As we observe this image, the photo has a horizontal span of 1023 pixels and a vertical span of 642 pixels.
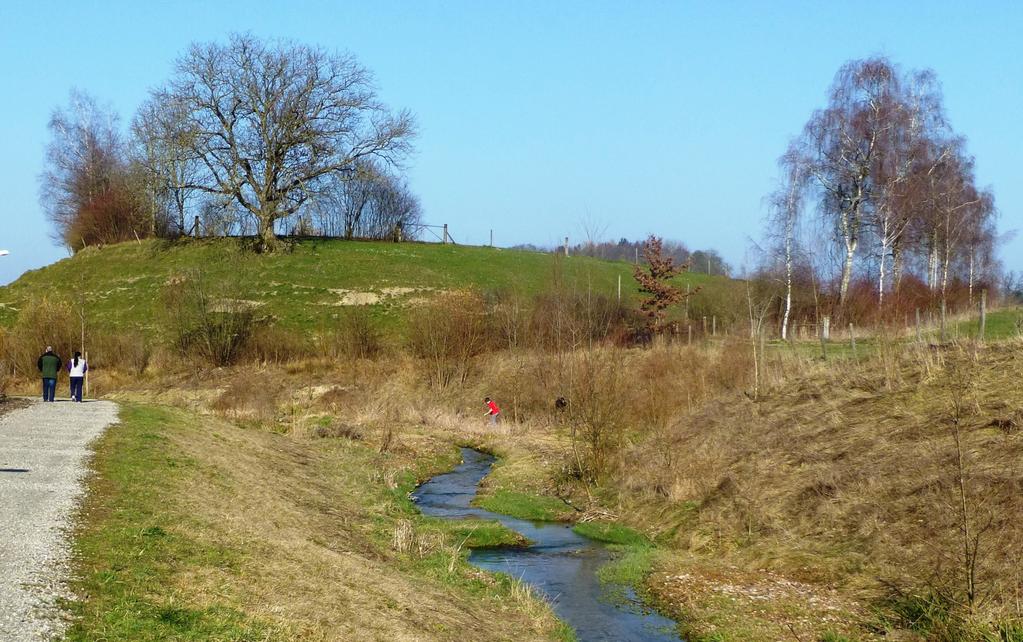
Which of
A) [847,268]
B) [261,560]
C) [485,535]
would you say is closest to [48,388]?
[485,535]

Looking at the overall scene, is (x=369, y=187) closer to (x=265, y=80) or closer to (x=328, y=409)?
(x=265, y=80)

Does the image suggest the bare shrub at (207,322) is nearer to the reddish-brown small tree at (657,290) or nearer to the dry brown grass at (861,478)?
the reddish-brown small tree at (657,290)

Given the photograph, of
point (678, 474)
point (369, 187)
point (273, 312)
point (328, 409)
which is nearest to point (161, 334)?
point (273, 312)

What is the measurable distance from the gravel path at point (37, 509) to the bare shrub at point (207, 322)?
77.8 feet

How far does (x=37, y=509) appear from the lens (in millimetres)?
14203

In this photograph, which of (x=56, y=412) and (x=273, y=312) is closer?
(x=56, y=412)

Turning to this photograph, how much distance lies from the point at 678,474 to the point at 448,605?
31.5 feet

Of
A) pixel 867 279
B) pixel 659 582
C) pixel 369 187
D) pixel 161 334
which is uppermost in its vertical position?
pixel 369 187

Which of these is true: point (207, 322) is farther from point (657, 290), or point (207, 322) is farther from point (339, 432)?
point (657, 290)

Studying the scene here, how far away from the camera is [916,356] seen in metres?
25.0

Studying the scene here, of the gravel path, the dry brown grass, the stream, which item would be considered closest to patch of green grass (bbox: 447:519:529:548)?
the stream

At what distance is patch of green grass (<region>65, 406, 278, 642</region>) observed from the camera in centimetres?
971

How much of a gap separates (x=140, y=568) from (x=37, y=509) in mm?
3587

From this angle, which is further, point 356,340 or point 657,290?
point 657,290
